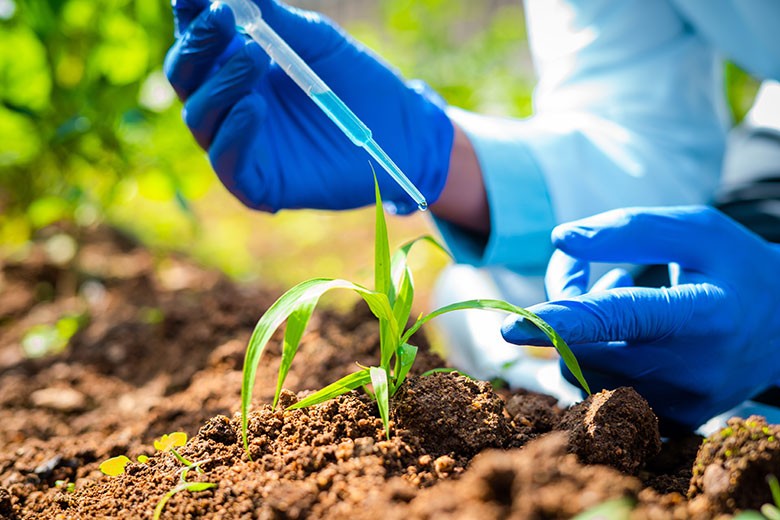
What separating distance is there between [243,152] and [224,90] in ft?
0.38

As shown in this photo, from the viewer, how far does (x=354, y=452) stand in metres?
0.76

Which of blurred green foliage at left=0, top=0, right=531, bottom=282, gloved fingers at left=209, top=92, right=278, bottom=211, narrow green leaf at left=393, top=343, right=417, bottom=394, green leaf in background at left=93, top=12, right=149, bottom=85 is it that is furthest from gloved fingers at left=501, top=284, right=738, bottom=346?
green leaf in background at left=93, top=12, right=149, bottom=85

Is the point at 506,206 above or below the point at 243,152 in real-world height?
below

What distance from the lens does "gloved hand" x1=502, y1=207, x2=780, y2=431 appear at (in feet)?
2.98

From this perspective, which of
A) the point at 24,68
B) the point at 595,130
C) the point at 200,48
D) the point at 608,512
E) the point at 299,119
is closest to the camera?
the point at 608,512

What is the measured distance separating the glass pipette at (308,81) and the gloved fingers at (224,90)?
41 millimetres

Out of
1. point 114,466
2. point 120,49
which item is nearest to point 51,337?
point 120,49

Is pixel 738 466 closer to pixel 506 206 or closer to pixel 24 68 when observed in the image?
pixel 506 206

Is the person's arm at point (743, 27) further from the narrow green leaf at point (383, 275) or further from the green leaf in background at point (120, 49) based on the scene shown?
the green leaf in background at point (120, 49)

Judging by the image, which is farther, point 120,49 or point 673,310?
point 120,49

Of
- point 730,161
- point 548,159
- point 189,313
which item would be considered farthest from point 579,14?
point 189,313

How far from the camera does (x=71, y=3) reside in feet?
6.26

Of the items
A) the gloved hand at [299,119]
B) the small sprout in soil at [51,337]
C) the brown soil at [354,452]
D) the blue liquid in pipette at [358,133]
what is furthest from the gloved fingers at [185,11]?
the small sprout in soil at [51,337]

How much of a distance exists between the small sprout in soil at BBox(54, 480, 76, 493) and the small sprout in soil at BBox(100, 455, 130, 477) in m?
0.09
